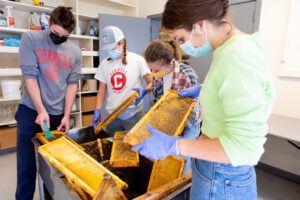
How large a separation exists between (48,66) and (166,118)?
1.00 metres

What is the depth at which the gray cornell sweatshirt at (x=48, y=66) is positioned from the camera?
4.68 feet

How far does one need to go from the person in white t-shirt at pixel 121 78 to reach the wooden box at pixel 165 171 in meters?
0.76

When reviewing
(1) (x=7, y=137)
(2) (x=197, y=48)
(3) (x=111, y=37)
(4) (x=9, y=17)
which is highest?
(4) (x=9, y=17)

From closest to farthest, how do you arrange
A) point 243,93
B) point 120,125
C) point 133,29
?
point 243,93, point 120,125, point 133,29

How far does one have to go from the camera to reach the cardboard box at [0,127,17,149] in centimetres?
270

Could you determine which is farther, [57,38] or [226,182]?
[57,38]

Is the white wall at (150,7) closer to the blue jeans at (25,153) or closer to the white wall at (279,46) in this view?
the white wall at (279,46)

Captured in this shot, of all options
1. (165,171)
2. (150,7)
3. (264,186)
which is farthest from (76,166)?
(150,7)

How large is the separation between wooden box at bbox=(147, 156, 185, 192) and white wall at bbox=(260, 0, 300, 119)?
199 centimetres

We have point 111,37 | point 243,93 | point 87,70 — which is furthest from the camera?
point 87,70

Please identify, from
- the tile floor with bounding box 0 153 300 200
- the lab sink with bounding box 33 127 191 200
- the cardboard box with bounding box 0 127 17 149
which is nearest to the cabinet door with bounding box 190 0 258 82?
the tile floor with bounding box 0 153 300 200

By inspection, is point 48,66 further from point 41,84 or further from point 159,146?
point 159,146

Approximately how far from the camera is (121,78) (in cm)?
175

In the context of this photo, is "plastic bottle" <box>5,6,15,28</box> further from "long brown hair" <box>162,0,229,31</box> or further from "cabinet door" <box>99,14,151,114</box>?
"long brown hair" <box>162,0,229,31</box>
